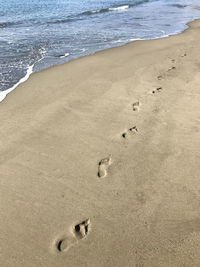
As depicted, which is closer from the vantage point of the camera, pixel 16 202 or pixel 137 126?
pixel 16 202

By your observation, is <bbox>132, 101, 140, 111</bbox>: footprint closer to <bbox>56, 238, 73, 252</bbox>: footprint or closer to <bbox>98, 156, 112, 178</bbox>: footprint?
<bbox>98, 156, 112, 178</bbox>: footprint

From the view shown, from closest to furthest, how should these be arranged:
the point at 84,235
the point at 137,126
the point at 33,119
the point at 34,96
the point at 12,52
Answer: the point at 84,235 < the point at 137,126 < the point at 33,119 < the point at 34,96 < the point at 12,52

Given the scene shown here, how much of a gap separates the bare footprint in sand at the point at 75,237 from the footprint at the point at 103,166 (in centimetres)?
88

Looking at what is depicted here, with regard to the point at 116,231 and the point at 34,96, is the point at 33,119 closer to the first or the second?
the point at 34,96

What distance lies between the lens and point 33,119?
17.6ft

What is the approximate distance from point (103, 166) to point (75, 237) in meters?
1.31

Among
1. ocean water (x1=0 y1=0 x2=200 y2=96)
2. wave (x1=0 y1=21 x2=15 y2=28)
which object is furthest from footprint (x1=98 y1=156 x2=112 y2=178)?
wave (x1=0 y1=21 x2=15 y2=28)

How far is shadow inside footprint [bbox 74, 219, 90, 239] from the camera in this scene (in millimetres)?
2986

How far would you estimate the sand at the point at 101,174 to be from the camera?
2.87m

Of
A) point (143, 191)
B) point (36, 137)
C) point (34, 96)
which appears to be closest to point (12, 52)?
point (34, 96)

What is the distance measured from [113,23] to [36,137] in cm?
1441

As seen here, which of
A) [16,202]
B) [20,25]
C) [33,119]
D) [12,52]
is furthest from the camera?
[20,25]

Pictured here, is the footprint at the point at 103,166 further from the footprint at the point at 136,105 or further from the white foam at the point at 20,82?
the white foam at the point at 20,82

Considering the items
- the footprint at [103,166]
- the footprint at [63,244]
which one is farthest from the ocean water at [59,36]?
the footprint at [63,244]
